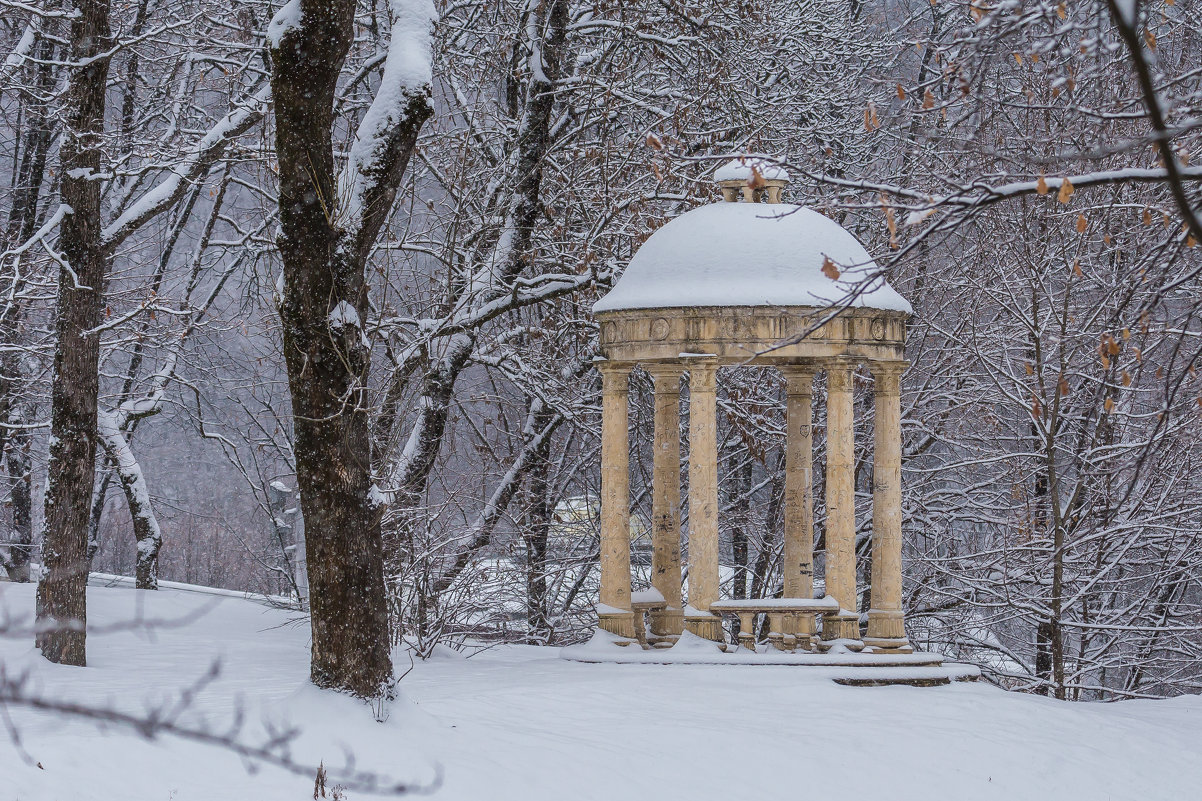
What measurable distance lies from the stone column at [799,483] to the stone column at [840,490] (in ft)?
6.15

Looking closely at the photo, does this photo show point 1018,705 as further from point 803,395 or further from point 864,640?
point 803,395

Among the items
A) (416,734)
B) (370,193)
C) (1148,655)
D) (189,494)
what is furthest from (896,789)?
(189,494)

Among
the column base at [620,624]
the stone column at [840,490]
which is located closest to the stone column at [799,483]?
the stone column at [840,490]

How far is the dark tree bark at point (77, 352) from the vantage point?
45.7 ft

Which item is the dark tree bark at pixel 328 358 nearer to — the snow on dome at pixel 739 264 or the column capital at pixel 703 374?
→ the snow on dome at pixel 739 264

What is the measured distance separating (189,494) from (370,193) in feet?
114

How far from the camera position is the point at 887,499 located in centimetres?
1633

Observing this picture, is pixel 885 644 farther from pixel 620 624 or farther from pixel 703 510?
pixel 620 624

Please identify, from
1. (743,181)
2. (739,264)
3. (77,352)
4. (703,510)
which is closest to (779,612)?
(703,510)

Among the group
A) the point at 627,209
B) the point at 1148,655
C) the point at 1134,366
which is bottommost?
the point at 1148,655

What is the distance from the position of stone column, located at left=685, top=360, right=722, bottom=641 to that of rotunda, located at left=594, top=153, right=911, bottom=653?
12mm

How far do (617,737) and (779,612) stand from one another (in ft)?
14.0

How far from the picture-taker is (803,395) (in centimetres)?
1850

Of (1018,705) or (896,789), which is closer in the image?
(896,789)
